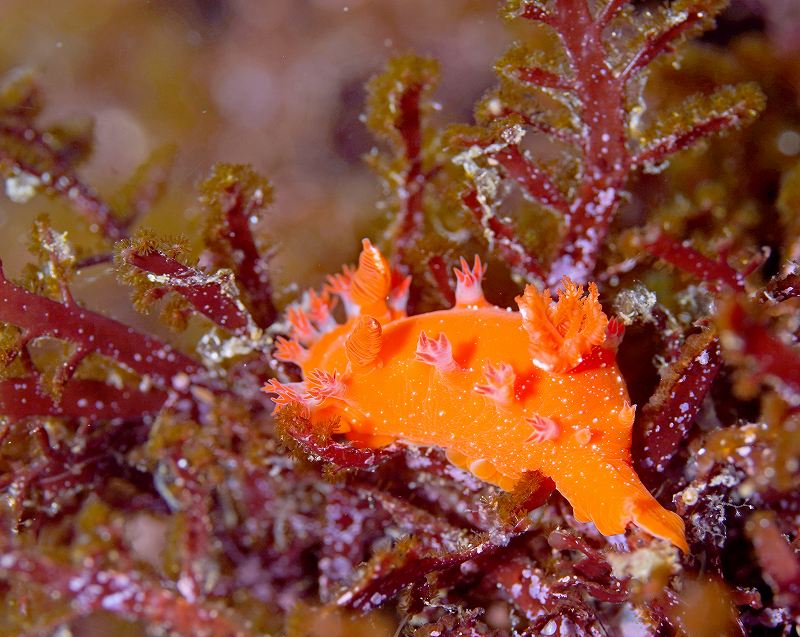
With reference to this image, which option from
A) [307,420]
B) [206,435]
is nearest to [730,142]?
[307,420]

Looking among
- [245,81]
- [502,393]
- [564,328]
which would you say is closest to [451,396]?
[502,393]

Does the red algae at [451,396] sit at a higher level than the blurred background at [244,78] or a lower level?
lower

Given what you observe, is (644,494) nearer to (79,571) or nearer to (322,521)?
(322,521)

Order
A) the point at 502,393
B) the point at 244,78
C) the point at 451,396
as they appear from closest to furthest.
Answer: the point at 502,393
the point at 451,396
the point at 244,78

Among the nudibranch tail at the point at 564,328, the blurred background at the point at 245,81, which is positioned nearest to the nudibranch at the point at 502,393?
the nudibranch tail at the point at 564,328

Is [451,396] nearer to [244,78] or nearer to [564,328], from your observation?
[564,328]

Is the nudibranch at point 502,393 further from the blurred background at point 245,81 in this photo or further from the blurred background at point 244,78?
the blurred background at point 244,78

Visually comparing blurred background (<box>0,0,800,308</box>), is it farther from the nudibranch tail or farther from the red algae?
the nudibranch tail
